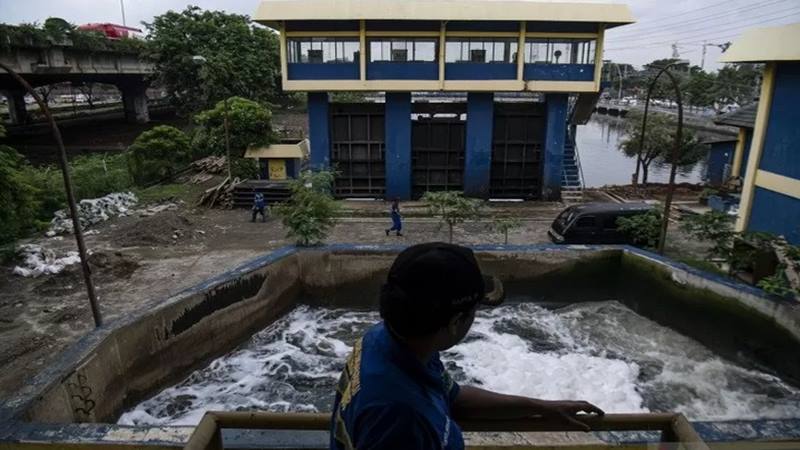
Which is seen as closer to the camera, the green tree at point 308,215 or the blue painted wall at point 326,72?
the green tree at point 308,215

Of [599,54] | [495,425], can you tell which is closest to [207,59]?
[599,54]

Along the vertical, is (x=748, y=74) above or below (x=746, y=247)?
above

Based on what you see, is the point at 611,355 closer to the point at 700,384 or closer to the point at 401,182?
the point at 700,384

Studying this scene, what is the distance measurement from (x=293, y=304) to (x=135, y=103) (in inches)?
1621

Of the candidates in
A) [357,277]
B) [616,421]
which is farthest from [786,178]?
[616,421]

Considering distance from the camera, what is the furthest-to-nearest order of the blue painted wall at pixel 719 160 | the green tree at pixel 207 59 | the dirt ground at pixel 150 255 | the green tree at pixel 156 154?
the green tree at pixel 207 59, the blue painted wall at pixel 719 160, the green tree at pixel 156 154, the dirt ground at pixel 150 255

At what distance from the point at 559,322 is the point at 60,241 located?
1226cm

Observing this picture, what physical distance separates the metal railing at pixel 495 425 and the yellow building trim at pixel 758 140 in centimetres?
993

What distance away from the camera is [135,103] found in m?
44.0

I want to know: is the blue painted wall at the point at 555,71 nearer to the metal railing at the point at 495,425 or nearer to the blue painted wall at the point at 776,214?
the blue painted wall at the point at 776,214

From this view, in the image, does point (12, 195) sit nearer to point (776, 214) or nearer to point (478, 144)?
point (478, 144)

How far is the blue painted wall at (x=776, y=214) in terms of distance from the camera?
30.0ft

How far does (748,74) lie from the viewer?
49.2 m

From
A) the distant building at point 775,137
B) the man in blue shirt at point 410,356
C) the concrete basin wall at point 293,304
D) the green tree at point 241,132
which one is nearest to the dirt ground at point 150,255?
the concrete basin wall at point 293,304
